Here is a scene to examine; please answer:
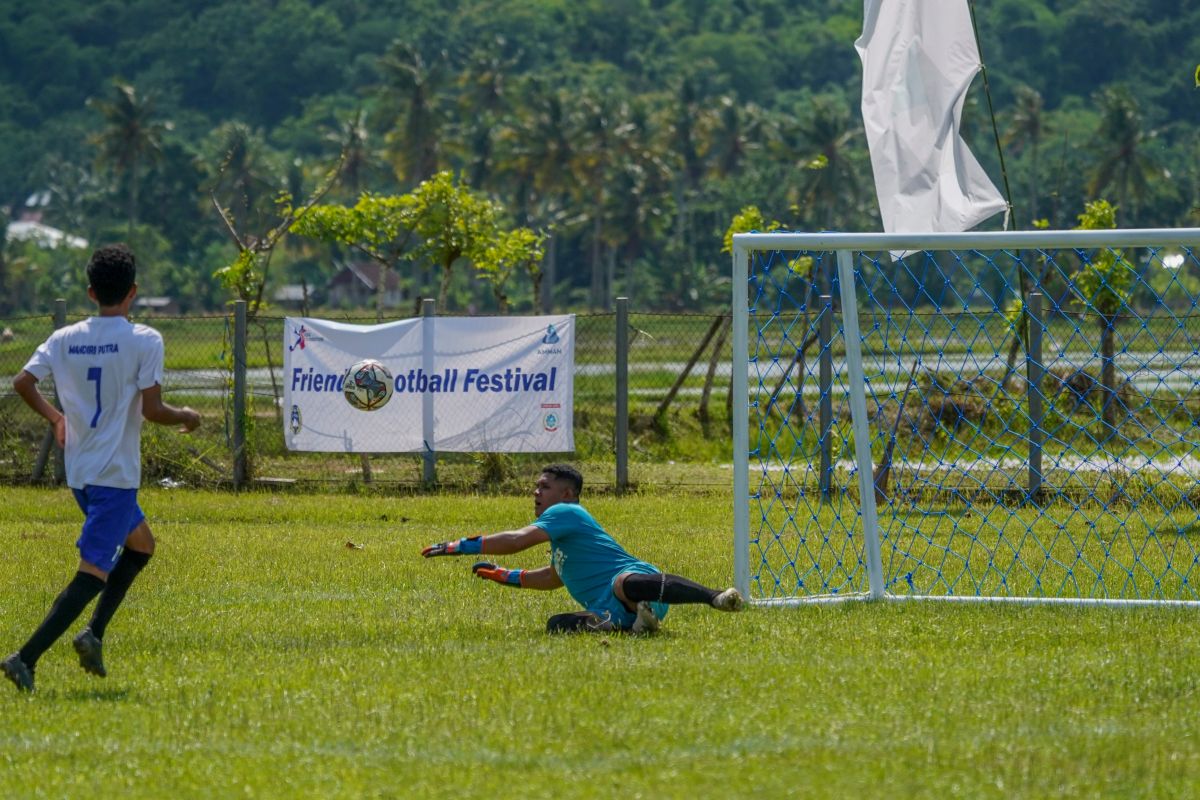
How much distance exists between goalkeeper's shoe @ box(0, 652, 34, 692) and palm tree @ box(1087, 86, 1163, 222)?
92.8 metres

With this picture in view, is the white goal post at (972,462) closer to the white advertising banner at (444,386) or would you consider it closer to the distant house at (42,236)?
the white advertising banner at (444,386)

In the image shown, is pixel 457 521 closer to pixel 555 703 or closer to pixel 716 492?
pixel 716 492

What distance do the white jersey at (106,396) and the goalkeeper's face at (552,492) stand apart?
2.27 m

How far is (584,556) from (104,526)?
8.28 ft

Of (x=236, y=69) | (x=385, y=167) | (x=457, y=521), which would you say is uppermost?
(x=236, y=69)

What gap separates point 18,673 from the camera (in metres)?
7.20

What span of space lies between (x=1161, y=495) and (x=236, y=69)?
498ft

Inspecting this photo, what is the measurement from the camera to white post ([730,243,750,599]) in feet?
31.6

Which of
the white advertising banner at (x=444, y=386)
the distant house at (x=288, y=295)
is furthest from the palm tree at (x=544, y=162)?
the white advertising banner at (x=444, y=386)

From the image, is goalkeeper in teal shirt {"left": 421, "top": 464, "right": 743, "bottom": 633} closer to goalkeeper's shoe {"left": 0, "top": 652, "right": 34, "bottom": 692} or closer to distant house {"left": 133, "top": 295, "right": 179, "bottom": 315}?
goalkeeper's shoe {"left": 0, "top": 652, "right": 34, "bottom": 692}

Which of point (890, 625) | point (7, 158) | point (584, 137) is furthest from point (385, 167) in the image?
point (890, 625)

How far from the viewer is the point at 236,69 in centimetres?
15838

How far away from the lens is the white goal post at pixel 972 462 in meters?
9.85

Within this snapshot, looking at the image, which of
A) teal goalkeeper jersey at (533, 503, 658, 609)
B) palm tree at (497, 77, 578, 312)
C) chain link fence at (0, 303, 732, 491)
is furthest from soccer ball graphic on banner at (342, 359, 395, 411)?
palm tree at (497, 77, 578, 312)
